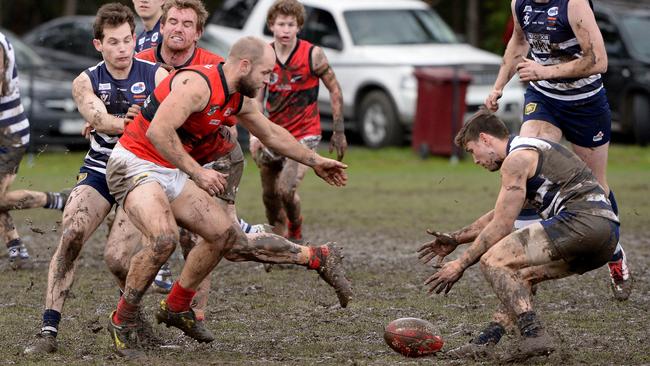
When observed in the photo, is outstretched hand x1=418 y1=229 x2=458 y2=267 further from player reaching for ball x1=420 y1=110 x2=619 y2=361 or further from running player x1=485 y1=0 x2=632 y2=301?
running player x1=485 y1=0 x2=632 y2=301

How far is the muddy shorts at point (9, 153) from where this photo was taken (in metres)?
9.52

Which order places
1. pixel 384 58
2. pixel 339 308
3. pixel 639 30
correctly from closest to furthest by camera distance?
1. pixel 339 308
2. pixel 384 58
3. pixel 639 30

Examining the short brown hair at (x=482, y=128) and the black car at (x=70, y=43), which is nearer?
the short brown hair at (x=482, y=128)

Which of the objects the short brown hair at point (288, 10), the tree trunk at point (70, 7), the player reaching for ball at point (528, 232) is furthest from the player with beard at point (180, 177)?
the tree trunk at point (70, 7)

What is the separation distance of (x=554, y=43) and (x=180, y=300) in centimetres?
302

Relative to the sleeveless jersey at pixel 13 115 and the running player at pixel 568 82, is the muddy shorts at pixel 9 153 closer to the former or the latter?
the sleeveless jersey at pixel 13 115

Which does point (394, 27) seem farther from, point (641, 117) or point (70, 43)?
point (70, 43)

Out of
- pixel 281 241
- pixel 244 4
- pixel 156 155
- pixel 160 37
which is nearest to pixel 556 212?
pixel 281 241

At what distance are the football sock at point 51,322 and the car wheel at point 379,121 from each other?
1171cm

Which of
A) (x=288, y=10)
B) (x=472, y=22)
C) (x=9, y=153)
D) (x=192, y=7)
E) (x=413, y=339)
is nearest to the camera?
(x=413, y=339)

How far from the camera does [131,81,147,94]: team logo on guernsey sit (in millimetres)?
7141

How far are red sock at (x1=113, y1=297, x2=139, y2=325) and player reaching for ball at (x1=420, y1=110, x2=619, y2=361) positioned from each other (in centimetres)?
161

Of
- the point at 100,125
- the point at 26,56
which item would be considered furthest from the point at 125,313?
the point at 26,56

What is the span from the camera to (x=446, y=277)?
625cm
